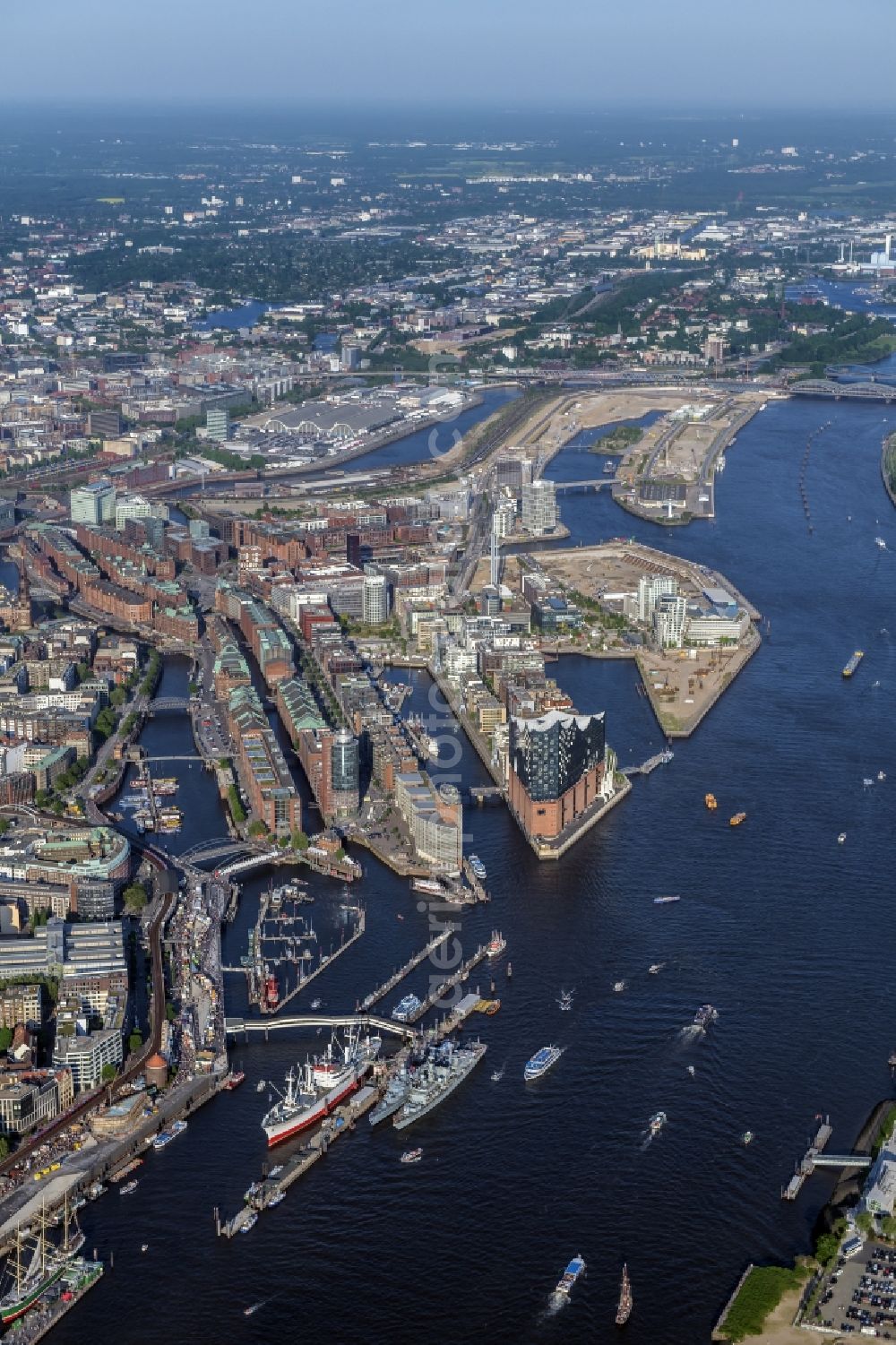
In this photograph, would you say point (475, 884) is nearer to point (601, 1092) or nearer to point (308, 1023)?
point (308, 1023)

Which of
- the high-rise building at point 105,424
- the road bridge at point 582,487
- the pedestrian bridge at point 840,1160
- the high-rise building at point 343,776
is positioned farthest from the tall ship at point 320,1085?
the high-rise building at point 105,424

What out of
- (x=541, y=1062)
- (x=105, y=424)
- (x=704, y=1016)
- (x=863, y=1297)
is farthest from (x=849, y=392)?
(x=863, y=1297)

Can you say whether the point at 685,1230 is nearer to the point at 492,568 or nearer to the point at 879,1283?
the point at 879,1283

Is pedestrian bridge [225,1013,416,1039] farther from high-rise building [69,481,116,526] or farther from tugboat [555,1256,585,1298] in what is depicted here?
high-rise building [69,481,116,526]

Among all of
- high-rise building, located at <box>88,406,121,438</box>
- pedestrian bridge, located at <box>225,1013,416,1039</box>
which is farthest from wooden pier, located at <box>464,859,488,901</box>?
high-rise building, located at <box>88,406,121,438</box>

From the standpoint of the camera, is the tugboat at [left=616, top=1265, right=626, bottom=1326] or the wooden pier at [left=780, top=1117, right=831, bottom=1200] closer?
the tugboat at [left=616, top=1265, right=626, bottom=1326]
